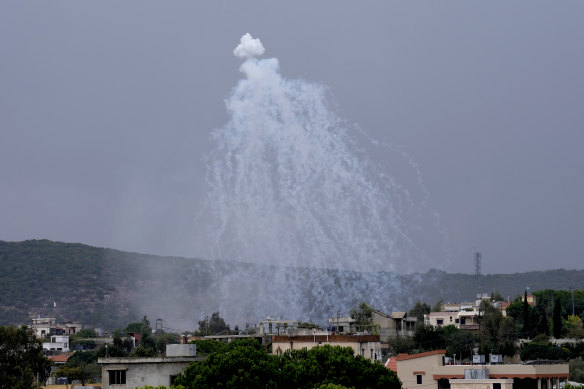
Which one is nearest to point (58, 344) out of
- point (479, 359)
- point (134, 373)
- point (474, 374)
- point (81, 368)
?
point (81, 368)

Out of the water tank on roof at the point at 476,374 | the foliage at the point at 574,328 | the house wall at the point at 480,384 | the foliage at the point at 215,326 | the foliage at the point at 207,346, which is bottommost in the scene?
the house wall at the point at 480,384

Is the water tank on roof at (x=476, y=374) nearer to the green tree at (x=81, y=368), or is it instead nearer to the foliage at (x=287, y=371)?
the foliage at (x=287, y=371)

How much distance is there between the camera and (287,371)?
72.0 metres

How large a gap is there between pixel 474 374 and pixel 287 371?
15201 millimetres

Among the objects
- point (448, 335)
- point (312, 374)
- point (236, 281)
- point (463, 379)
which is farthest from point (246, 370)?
point (236, 281)

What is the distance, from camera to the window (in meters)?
69.2

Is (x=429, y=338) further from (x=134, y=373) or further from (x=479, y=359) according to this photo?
(x=134, y=373)

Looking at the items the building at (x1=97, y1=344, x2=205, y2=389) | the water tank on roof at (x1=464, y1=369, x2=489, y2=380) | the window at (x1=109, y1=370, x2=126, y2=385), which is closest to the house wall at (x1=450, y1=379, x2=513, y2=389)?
the water tank on roof at (x1=464, y1=369, x2=489, y2=380)

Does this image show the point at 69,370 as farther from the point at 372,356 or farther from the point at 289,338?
the point at 372,356

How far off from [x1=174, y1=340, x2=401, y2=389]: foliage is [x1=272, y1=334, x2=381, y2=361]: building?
11.1 meters

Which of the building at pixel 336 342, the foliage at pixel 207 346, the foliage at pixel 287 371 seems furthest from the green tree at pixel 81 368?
the foliage at pixel 287 371

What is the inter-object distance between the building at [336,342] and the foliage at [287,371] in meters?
11.1

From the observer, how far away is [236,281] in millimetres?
197000

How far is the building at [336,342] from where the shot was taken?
292ft
